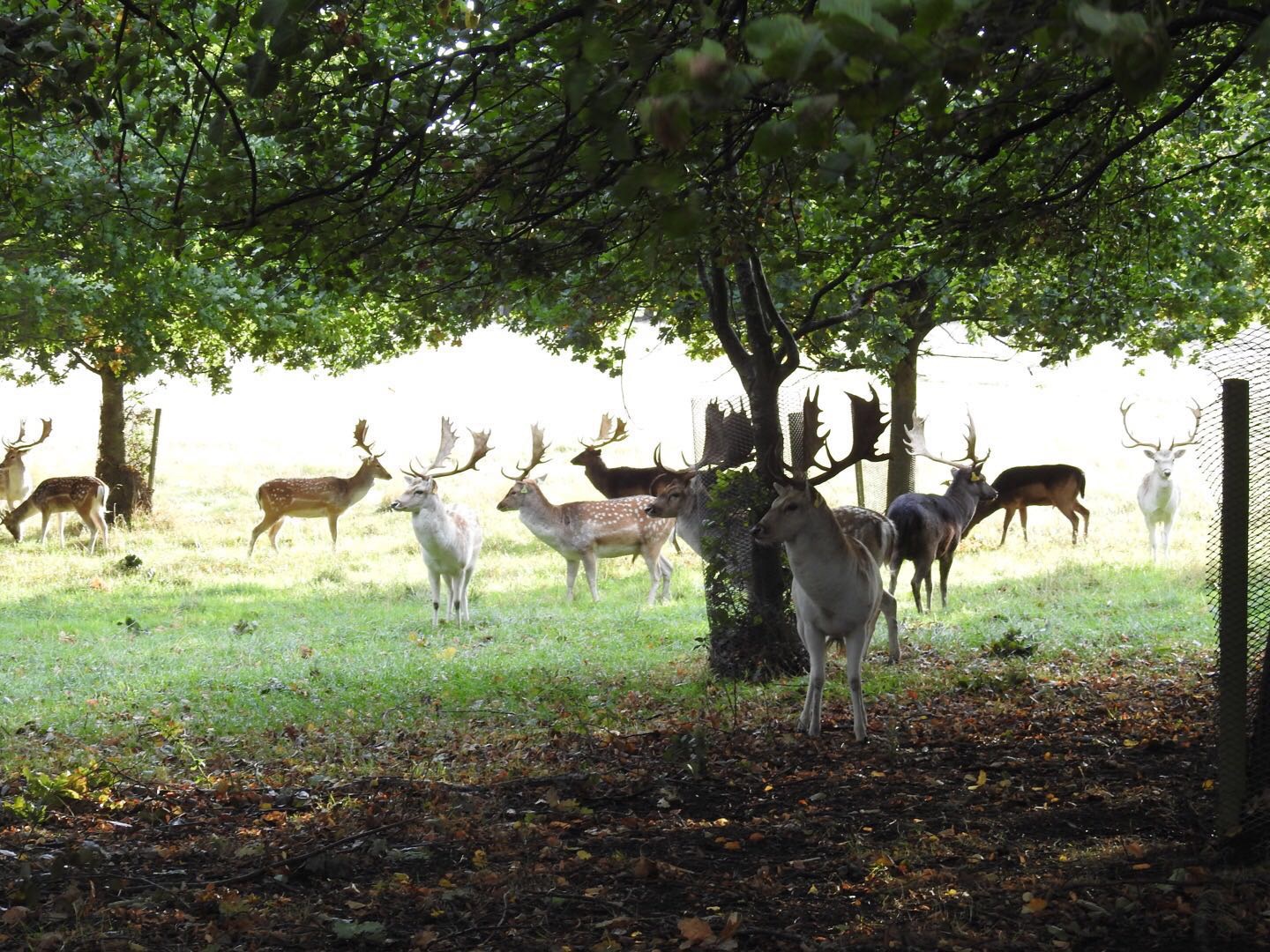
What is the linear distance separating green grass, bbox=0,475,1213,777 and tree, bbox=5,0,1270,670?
5.47 ft

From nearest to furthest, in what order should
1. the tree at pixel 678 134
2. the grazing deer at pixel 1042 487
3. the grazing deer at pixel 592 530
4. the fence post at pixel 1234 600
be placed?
the tree at pixel 678 134, the fence post at pixel 1234 600, the grazing deer at pixel 592 530, the grazing deer at pixel 1042 487

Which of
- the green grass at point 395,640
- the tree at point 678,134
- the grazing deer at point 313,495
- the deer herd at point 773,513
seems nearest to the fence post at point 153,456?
the deer herd at point 773,513

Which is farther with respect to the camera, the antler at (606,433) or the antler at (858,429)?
the antler at (606,433)

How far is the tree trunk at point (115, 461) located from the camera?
22.1 m

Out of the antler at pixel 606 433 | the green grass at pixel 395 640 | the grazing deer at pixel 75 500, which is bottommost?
the green grass at pixel 395 640

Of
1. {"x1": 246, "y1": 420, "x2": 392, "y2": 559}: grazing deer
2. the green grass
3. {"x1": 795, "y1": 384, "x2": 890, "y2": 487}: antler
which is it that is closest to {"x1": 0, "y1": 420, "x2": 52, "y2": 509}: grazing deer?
the green grass

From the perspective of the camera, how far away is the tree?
2098mm

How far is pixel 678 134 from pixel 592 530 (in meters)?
13.7

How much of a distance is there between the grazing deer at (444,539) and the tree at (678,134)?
11.3 ft

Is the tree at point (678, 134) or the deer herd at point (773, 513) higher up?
the tree at point (678, 134)

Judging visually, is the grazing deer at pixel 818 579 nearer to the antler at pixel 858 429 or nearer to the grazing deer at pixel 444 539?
the antler at pixel 858 429

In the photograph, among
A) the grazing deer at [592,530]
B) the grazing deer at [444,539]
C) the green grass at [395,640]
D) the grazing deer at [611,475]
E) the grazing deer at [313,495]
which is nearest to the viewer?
the green grass at [395,640]

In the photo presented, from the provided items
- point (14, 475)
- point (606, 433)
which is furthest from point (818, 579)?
point (14, 475)

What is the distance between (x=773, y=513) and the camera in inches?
290
